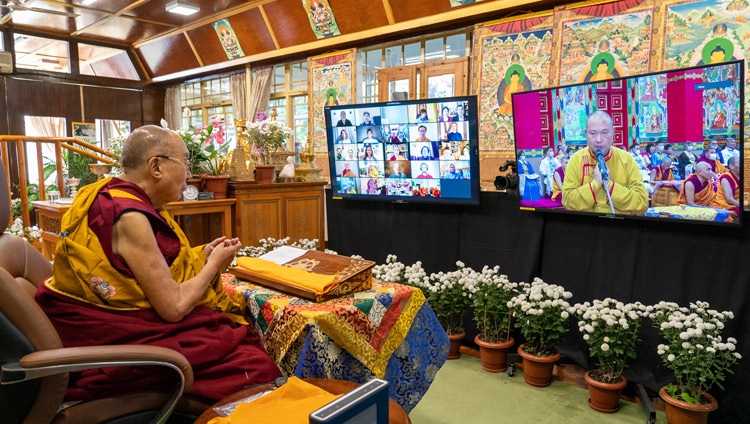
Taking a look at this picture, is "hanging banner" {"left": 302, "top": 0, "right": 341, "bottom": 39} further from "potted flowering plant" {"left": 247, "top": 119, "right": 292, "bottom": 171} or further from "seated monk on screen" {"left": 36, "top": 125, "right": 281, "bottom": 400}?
"seated monk on screen" {"left": 36, "top": 125, "right": 281, "bottom": 400}

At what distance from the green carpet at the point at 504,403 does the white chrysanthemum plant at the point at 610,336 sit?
0.20m

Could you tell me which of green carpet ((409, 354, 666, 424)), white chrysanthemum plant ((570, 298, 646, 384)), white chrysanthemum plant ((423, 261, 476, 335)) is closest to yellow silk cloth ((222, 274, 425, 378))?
green carpet ((409, 354, 666, 424))

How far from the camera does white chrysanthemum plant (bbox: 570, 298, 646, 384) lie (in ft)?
8.78

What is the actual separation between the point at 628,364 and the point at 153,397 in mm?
2636

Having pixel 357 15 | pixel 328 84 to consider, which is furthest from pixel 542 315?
pixel 328 84

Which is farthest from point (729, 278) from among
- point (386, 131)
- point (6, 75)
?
point (6, 75)

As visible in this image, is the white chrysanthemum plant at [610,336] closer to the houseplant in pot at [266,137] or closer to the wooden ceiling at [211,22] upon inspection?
the houseplant in pot at [266,137]

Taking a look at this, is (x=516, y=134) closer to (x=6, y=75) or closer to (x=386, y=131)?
(x=386, y=131)

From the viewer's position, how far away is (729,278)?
2633 millimetres

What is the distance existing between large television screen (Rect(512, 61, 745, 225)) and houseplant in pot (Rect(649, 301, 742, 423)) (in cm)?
53

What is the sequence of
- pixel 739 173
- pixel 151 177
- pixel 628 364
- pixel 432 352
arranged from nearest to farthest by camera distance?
1. pixel 151 177
2. pixel 432 352
3. pixel 739 173
4. pixel 628 364

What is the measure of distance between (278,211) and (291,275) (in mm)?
2542

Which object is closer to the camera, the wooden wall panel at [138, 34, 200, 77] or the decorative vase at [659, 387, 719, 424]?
the decorative vase at [659, 387, 719, 424]

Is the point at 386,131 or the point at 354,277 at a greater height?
the point at 386,131
